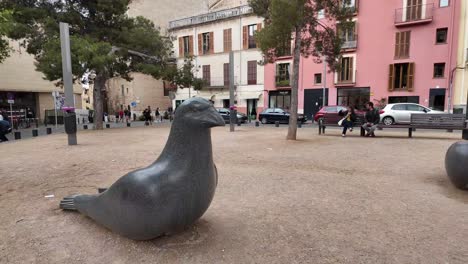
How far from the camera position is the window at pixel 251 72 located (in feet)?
101

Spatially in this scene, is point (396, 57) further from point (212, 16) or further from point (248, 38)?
point (212, 16)

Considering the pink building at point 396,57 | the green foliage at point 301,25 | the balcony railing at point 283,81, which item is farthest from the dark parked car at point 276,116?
the green foliage at point 301,25

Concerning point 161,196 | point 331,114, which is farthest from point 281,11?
point 331,114

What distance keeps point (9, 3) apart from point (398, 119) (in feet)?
68.5

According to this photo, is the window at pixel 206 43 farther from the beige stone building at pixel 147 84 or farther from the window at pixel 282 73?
the window at pixel 282 73

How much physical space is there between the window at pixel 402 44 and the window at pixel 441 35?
184 cm

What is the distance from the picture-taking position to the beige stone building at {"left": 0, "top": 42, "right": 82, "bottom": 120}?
25.7 m

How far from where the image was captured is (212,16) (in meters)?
32.2

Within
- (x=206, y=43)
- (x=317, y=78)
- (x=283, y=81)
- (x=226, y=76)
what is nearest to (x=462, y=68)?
(x=317, y=78)

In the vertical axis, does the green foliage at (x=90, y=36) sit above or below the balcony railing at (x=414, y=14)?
below

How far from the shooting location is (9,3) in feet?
47.8

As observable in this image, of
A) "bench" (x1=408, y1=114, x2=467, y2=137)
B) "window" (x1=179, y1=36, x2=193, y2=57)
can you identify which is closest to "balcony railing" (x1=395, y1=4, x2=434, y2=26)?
"bench" (x1=408, y1=114, x2=467, y2=137)

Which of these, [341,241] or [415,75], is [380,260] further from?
[415,75]

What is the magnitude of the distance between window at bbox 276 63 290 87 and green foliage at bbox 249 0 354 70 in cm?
1646
